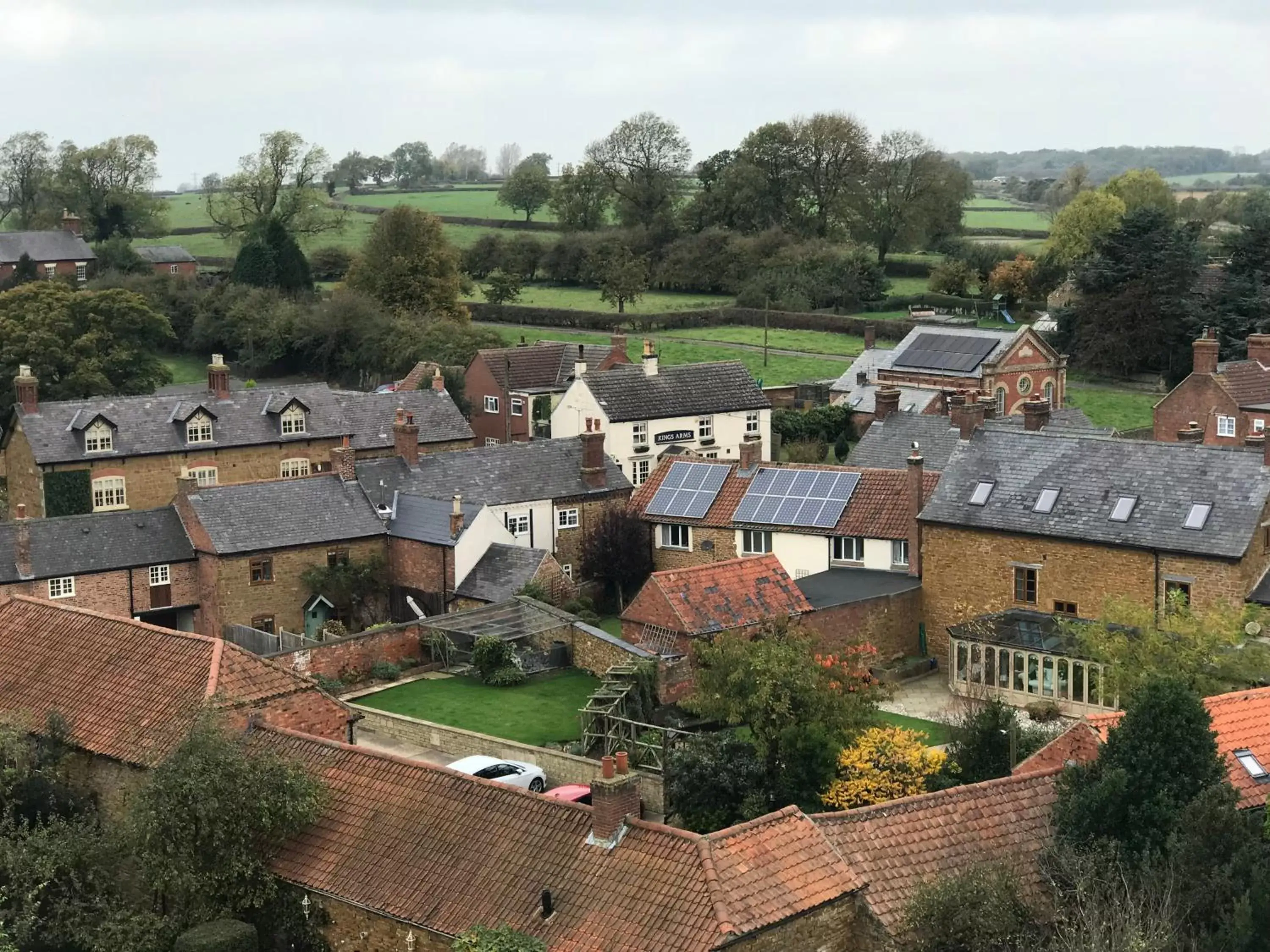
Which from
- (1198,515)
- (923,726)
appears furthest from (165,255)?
(1198,515)

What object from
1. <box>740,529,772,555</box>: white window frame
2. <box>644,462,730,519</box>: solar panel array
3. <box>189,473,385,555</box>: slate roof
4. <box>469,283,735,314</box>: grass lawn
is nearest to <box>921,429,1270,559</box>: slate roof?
<box>740,529,772,555</box>: white window frame

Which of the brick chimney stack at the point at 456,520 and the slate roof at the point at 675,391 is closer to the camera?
the brick chimney stack at the point at 456,520

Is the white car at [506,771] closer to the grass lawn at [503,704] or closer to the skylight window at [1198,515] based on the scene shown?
the grass lawn at [503,704]

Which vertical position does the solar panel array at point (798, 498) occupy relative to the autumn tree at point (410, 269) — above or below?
below

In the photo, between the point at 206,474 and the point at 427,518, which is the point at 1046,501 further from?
the point at 206,474

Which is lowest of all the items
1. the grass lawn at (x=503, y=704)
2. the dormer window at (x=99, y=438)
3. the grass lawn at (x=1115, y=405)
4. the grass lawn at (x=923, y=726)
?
the grass lawn at (x=923, y=726)

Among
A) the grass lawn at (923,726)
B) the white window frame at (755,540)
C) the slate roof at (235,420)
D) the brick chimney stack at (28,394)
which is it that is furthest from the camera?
the slate roof at (235,420)

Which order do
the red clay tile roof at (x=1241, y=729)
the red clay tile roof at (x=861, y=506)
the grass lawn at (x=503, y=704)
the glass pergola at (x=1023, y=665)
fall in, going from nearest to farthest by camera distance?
1. the red clay tile roof at (x=1241, y=729)
2. the grass lawn at (x=503, y=704)
3. the glass pergola at (x=1023, y=665)
4. the red clay tile roof at (x=861, y=506)

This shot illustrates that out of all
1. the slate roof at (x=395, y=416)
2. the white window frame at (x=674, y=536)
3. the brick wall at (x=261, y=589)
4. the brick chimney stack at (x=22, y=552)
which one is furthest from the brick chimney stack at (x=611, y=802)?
the slate roof at (x=395, y=416)
